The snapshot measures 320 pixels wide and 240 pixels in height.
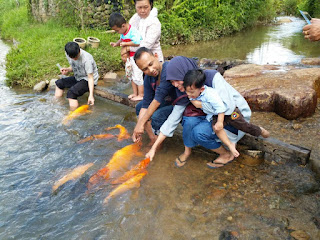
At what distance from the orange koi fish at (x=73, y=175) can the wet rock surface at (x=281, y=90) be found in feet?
9.90

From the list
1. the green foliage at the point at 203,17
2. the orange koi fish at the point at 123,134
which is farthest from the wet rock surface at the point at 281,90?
the green foliage at the point at 203,17

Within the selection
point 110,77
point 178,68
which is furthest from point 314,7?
point 178,68

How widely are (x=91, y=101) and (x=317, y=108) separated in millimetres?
4191

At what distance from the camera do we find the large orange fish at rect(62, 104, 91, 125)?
4866mm

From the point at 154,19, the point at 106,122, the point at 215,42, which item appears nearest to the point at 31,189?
the point at 106,122

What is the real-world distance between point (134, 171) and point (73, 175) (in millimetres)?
788

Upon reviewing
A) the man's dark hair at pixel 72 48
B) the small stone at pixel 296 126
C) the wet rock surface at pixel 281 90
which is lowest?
the small stone at pixel 296 126

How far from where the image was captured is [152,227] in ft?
8.39

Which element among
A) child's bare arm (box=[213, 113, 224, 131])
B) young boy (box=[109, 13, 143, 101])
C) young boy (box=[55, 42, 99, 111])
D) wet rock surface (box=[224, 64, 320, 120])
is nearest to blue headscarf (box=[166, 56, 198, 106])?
child's bare arm (box=[213, 113, 224, 131])

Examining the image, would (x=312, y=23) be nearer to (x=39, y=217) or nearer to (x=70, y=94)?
(x=39, y=217)

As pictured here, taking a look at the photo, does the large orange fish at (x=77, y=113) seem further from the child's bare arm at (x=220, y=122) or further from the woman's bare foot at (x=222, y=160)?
the child's bare arm at (x=220, y=122)

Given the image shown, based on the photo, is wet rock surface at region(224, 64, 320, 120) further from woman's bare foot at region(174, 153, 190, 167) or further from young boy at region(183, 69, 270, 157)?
woman's bare foot at region(174, 153, 190, 167)

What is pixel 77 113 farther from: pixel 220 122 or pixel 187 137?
pixel 220 122

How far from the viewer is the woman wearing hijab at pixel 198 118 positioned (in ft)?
9.68
